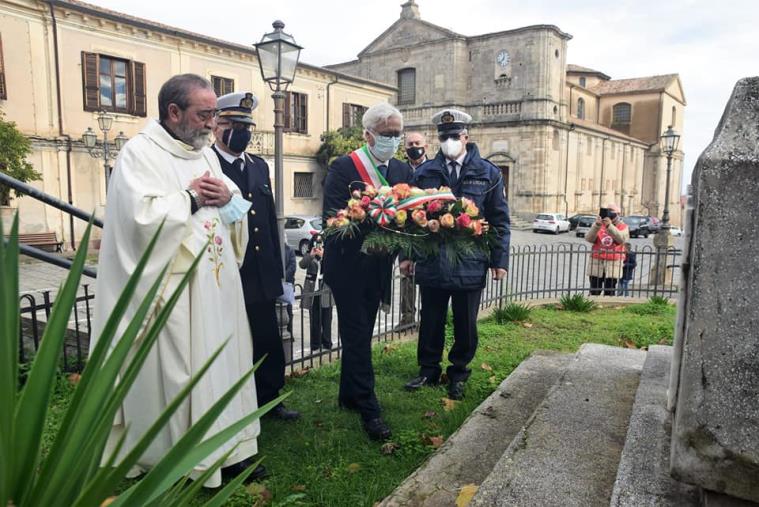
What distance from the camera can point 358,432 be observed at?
3.55 m

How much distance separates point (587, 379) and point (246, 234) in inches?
84.2

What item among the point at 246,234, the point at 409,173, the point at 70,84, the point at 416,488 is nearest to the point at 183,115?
the point at 246,234

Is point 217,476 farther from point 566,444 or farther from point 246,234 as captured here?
point 566,444

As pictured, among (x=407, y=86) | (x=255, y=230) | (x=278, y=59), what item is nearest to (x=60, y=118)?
(x=278, y=59)

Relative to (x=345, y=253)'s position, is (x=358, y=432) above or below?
below

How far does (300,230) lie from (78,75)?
9.83 meters

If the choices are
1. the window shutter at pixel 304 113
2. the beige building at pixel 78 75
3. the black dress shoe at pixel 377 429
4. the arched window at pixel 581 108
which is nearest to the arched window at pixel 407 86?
the arched window at pixel 581 108

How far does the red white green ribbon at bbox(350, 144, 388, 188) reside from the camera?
3713 millimetres

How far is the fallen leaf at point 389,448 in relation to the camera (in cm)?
329

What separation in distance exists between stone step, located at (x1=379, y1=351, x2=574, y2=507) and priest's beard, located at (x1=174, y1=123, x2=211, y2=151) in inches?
76.0

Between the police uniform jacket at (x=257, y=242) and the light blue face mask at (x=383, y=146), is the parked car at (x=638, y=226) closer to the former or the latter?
the light blue face mask at (x=383, y=146)

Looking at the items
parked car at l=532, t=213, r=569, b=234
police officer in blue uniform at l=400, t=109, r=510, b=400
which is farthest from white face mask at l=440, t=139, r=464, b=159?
parked car at l=532, t=213, r=569, b=234

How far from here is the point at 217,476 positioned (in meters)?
2.66

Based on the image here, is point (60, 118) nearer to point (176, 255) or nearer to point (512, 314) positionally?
point (512, 314)
